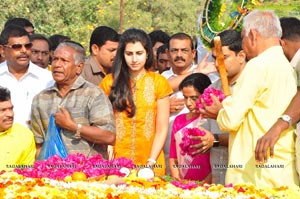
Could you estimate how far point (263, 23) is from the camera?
6820 millimetres

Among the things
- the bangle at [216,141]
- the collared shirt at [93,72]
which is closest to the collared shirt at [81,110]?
the bangle at [216,141]

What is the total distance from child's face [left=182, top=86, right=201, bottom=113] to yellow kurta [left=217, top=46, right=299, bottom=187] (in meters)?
1.26

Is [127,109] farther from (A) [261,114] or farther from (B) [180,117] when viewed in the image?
(A) [261,114]

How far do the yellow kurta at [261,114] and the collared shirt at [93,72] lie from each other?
277cm

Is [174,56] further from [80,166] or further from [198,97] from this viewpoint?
[80,166]

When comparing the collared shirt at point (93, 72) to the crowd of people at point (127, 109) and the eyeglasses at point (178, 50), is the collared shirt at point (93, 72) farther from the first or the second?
the eyeglasses at point (178, 50)

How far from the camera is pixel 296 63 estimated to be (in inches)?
301

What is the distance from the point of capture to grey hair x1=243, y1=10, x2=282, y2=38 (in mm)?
6824

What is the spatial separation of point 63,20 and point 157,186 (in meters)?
21.8

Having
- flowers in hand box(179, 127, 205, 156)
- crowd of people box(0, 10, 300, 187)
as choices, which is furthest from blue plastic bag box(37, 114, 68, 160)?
flowers in hand box(179, 127, 205, 156)

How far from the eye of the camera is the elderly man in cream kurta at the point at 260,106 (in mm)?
6715

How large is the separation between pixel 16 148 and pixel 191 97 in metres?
1.76

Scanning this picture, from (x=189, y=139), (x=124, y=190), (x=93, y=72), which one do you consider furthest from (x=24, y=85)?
(x=124, y=190)

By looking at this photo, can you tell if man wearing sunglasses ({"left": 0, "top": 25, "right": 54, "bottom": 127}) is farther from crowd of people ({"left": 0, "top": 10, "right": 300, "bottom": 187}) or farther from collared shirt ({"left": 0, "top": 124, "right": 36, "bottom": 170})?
collared shirt ({"left": 0, "top": 124, "right": 36, "bottom": 170})
